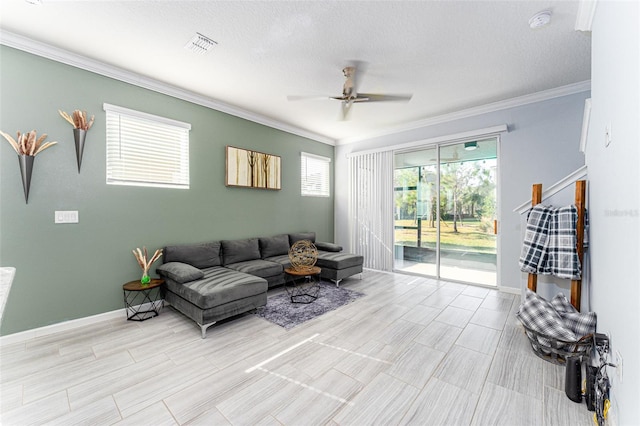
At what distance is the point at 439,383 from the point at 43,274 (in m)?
3.89

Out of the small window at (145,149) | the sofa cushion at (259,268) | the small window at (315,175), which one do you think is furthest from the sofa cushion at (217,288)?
the small window at (315,175)

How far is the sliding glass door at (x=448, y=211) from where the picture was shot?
430cm

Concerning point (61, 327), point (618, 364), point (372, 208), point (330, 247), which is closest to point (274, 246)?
point (330, 247)

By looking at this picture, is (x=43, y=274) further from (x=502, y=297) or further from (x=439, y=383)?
(x=502, y=297)

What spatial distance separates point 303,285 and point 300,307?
1041mm

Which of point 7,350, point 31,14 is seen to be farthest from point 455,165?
point 7,350

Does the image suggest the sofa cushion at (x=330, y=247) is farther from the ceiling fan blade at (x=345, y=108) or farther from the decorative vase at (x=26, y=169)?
the decorative vase at (x=26, y=169)

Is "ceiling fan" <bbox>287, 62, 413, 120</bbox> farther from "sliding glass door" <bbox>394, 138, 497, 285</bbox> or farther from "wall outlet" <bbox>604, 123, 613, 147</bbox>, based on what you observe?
"sliding glass door" <bbox>394, 138, 497, 285</bbox>

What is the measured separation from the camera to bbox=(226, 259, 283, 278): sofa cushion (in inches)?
147

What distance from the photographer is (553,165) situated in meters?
3.67

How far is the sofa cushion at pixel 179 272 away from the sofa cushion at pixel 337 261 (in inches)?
80.9

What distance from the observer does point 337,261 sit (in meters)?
4.33

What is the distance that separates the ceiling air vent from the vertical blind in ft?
12.2

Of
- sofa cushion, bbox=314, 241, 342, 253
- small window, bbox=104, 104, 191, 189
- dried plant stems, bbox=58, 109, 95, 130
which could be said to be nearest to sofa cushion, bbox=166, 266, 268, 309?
small window, bbox=104, 104, 191, 189
